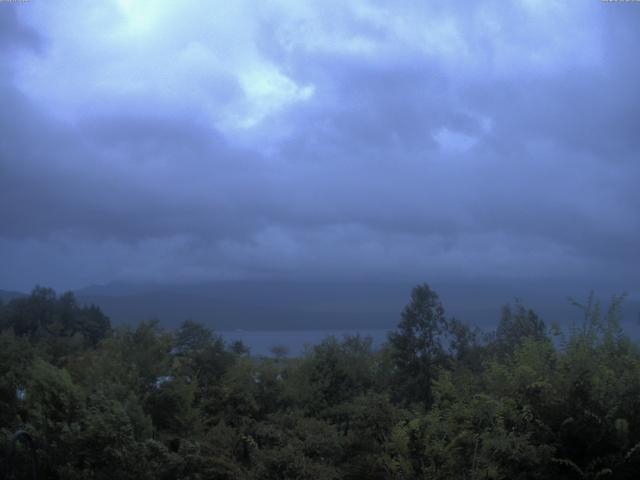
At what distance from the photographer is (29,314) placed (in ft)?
91.4

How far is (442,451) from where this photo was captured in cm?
713

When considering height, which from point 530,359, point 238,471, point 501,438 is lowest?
point 238,471

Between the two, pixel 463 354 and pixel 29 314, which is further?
pixel 29 314

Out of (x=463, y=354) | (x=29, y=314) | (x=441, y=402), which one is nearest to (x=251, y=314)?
(x=29, y=314)

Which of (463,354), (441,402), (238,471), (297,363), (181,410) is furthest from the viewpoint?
(463,354)

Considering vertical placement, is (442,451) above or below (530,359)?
below

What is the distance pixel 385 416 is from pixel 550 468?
1840mm

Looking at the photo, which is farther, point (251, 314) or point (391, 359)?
point (251, 314)

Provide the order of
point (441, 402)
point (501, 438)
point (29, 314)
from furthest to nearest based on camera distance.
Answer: point (29, 314)
point (441, 402)
point (501, 438)

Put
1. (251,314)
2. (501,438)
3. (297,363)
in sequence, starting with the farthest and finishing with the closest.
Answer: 1. (251,314)
2. (297,363)
3. (501,438)

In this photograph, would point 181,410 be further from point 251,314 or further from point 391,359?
point 251,314

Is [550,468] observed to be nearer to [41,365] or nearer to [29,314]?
[41,365]

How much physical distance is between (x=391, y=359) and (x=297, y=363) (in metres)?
1.79

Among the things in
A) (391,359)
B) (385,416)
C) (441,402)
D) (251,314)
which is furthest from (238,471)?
(251,314)
